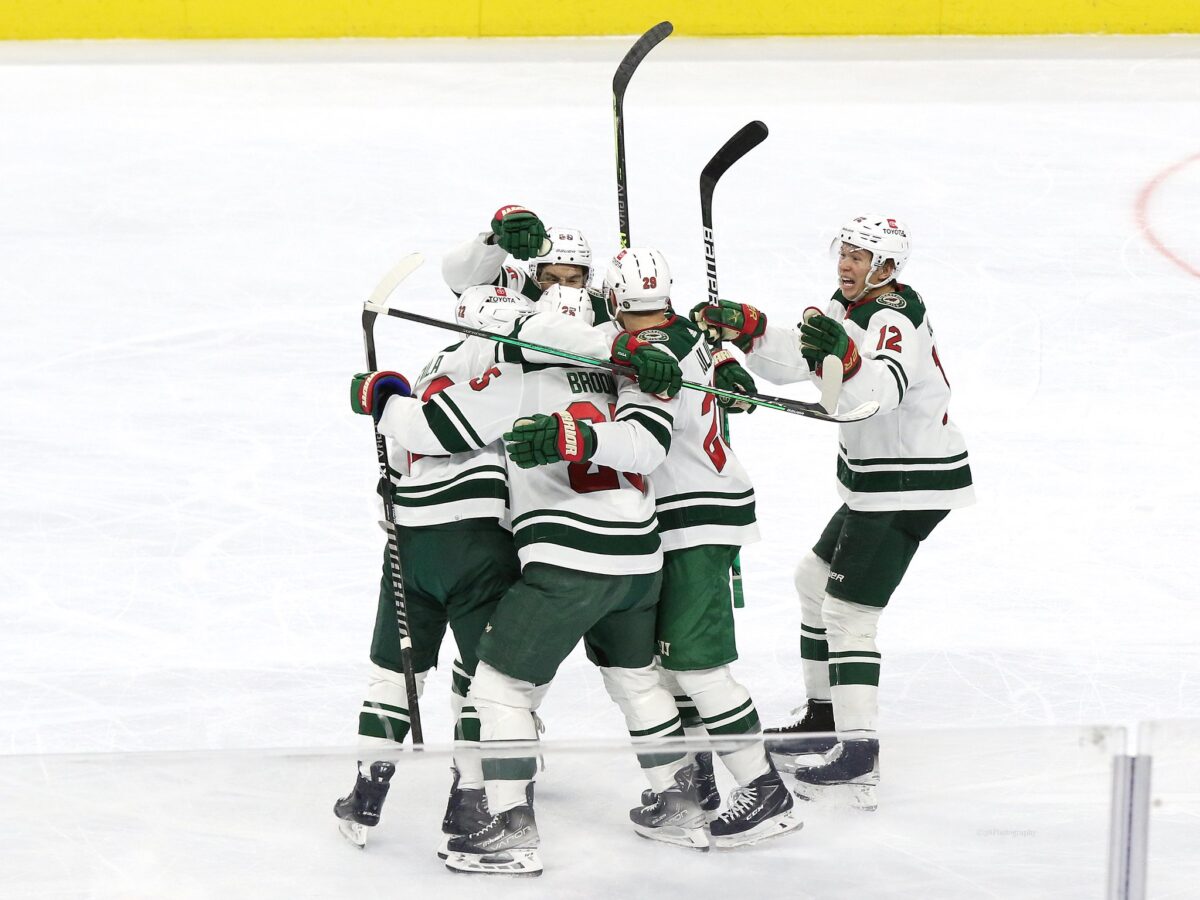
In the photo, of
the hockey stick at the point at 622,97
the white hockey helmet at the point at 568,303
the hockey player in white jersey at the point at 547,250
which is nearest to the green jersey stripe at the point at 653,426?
the white hockey helmet at the point at 568,303

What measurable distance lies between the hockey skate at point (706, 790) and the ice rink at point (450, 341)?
70 millimetres

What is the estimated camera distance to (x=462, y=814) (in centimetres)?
274

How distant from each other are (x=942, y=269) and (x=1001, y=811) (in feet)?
14.5

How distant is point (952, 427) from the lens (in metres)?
3.70

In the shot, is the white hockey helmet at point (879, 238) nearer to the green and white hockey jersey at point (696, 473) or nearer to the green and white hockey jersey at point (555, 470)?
the green and white hockey jersey at point (696, 473)

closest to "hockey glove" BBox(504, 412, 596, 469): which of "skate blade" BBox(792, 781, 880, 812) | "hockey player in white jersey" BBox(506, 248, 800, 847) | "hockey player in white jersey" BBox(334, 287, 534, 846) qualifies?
"hockey player in white jersey" BBox(506, 248, 800, 847)

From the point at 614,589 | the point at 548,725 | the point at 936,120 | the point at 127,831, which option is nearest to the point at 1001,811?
the point at 614,589

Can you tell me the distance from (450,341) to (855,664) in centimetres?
274

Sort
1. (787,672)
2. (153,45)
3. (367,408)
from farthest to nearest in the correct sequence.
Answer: (153,45), (787,672), (367,408)

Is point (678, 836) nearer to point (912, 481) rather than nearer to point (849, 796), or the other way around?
point (849, 796)

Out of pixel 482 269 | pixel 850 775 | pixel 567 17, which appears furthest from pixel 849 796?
pixel 567 17

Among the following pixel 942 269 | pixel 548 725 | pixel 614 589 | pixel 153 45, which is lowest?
pixel 548 725

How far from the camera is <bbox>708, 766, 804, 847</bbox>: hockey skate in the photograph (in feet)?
9.46

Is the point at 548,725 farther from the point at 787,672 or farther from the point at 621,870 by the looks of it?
the point at 621,870
